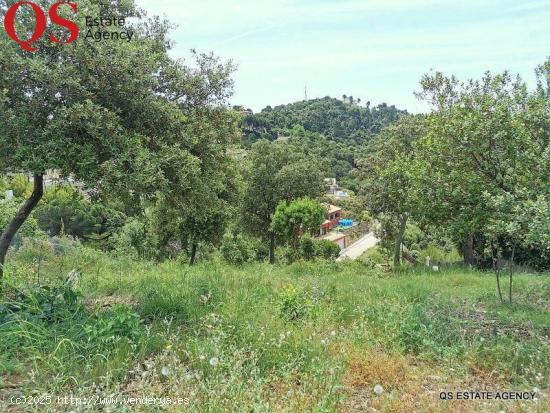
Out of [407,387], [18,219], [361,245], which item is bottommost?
[361,245]

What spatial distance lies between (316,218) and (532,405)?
21800mm

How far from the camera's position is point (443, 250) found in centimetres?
2908

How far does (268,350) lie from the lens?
4242mm

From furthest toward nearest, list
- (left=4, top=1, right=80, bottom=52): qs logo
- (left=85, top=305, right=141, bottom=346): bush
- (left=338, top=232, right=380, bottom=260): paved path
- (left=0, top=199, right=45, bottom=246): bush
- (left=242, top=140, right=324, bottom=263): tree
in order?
(left=338, top=232, right=380, bottom=260): paved path
(left=242, top=140, right=324, bottom=263): tree
(left=0, top=199, right=45, bottom=246): bush
(left=4, top=1, right=80, bottom=52): qs logo
(left=85, top=305, right=141, bottom=346): bush

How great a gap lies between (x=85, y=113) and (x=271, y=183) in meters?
23.2

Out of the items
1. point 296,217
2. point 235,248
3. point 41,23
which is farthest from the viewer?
point 235,248

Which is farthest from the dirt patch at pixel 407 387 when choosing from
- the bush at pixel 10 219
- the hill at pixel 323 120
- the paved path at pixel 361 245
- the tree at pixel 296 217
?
the hill at pixel 323 120

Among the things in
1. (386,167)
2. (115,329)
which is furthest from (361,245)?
(115,329)

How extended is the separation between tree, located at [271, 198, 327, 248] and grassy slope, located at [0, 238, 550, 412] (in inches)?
685

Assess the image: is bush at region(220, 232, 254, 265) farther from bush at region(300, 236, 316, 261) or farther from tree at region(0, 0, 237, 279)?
tree at region(0, 0, 237, 279)

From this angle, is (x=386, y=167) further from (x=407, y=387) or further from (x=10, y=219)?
(x=407, y=387)

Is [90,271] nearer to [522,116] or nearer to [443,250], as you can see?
[522,116]

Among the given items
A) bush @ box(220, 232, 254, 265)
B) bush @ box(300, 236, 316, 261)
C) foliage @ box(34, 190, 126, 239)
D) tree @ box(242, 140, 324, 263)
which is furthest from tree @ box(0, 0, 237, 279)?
bush @ box(300, 236, 316, 261)

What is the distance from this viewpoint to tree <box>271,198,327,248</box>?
24.5m
